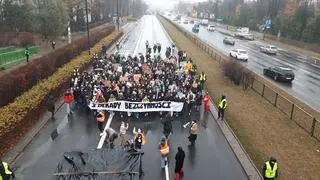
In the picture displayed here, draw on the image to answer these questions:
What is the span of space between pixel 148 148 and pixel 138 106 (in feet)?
13.3

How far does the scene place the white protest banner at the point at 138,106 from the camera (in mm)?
20188

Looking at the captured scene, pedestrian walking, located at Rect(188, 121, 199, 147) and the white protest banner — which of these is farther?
the white protest banner

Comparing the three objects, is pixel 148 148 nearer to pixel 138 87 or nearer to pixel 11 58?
pixel 138 87

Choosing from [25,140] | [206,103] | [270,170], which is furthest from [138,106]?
[270,170]

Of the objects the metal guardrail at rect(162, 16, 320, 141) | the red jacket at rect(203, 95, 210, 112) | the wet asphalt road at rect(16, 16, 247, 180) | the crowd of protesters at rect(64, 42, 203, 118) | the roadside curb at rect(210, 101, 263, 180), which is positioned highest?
the crowd of protesters at rect(64, 42, 203, 118)

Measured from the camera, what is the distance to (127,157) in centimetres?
1262

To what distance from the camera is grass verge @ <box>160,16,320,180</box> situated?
15.1m

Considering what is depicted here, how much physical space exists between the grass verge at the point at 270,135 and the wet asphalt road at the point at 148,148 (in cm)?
130

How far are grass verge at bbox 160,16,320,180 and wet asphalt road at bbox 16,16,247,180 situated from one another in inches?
51.4

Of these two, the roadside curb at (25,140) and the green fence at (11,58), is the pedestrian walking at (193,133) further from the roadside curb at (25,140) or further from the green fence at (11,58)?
the green fence at (11,58)

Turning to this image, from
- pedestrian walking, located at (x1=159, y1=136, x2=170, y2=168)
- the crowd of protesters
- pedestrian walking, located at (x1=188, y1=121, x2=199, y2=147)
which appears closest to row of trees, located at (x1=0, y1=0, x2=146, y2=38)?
the crowd of protesters

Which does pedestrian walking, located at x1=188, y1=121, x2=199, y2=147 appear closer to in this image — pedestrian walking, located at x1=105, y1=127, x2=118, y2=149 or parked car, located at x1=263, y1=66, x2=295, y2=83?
pedestrian walking, located at x1=105, y1=127, x2=118, y2=149

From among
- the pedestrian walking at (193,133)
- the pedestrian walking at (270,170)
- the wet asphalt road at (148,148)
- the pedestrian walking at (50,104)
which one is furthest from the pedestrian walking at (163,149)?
the pedestrian walking at (50,104)

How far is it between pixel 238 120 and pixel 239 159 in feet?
17.8
